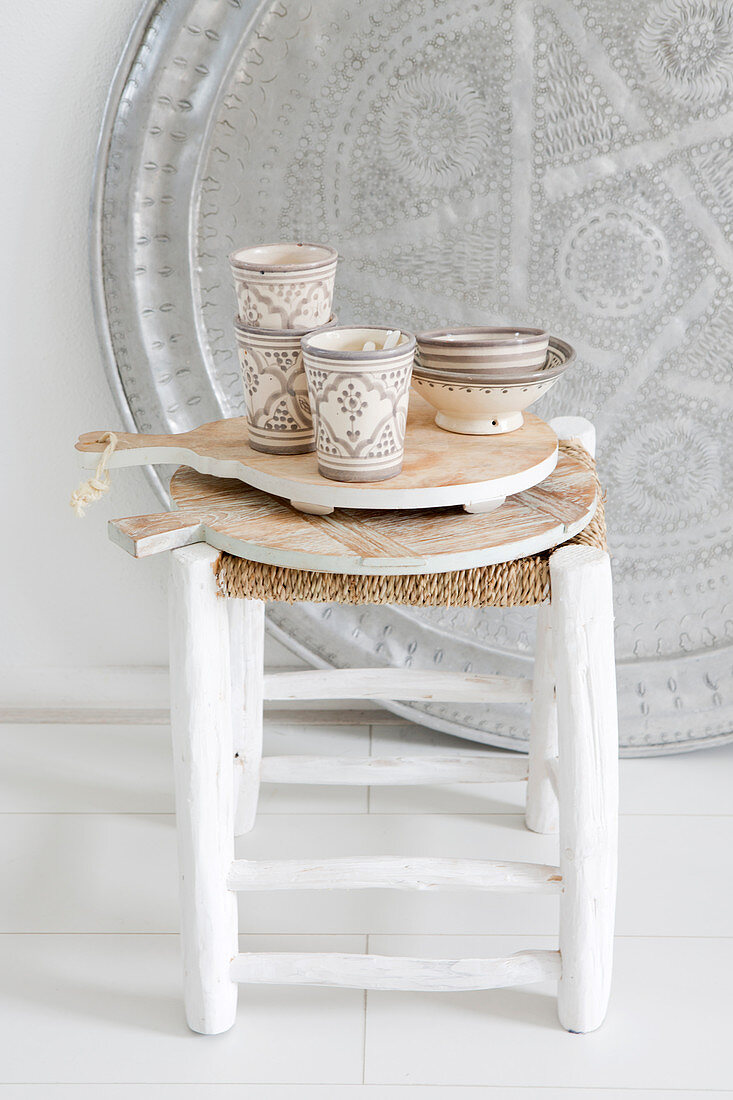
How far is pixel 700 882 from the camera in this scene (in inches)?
42.0

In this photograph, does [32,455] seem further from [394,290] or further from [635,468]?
[635,468]

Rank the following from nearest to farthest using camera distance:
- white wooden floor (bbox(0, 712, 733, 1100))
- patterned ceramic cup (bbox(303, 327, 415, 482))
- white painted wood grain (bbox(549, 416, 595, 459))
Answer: patterned ceramic cup (bbox(303, 327, 415, 482)) → white wooden floor (bbox(0, 712, 733, 1100)) → white painted wood grain (bbox(549, 416, 595, 459))

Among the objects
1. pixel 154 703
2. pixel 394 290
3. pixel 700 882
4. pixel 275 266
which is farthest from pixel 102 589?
pixel 700 882

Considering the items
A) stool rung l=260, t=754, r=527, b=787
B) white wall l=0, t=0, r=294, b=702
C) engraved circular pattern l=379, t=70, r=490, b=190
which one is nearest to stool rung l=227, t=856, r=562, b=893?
stool rung l=260, t=754, r=527, b=787

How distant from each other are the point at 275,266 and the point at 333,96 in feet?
1.19

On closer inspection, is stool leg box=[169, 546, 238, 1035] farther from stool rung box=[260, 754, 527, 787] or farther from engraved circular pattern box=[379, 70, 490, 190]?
engraved circular pattern box=[379, 70, 490, 190]

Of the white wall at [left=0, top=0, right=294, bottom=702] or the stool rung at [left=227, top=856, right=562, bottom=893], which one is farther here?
the white wall at [left=0, top=0, right=294, bottom=702]

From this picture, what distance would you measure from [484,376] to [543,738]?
43 cm

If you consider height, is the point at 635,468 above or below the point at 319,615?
above

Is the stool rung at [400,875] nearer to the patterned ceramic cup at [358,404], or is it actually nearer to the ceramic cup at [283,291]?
the patterned ceramic cup at [358,404]

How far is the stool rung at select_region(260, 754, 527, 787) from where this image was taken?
1.12m

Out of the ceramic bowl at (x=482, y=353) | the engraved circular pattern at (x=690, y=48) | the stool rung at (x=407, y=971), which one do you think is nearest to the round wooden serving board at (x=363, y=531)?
the ceramic bowl at (x=482, y=353)

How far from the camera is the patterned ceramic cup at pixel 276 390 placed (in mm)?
820

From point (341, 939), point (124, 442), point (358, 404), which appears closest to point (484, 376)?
point (358, 404)
